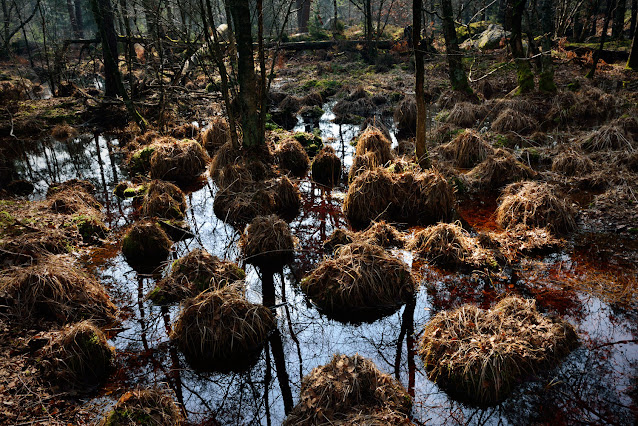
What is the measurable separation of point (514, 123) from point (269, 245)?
832 cm

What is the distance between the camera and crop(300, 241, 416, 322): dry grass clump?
5.71 meters

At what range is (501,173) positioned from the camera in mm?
9078

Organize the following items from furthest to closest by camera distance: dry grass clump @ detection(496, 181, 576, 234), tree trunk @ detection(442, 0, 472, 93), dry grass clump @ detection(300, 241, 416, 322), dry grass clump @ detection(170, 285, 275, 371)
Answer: tree trunk @ detection(442, 0, 472, 93)
dry grass clump @ detection(496, 181, 576, 234)
dry grass clump @ detection(300, 241, 416, 322)
dry grass clump @ detection(170, 285, 275, 371)

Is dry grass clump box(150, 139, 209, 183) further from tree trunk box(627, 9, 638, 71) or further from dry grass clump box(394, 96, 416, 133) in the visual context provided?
tree trunk box(627, 9, 638, 71)

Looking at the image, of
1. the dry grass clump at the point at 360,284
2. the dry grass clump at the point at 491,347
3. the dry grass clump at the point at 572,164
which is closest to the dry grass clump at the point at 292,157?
the dry grass clump at the point at 360,284

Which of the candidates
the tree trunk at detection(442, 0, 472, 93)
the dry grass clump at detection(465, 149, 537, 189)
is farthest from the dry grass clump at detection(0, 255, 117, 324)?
the tree trunk at detection(442, 0, 472, 93)

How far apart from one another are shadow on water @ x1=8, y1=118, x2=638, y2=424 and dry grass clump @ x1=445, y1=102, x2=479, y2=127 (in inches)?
227

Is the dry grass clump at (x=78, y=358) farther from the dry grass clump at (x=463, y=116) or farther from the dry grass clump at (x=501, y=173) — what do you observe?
the dry grass clump at (x=463, y=116)

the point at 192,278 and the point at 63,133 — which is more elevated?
the point at 63,133

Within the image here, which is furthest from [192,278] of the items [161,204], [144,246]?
[161,204]

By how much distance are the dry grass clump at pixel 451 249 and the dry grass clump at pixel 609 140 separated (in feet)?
16.9

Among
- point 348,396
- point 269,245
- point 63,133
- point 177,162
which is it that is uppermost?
point 63,133

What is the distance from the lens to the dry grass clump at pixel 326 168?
10211 millimetres

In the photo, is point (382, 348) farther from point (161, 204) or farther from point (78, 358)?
point (161, 204)
